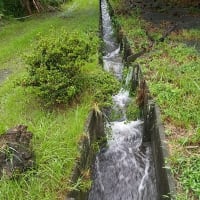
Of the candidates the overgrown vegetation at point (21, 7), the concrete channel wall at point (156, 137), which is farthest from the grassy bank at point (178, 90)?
the overgrown vegetation at point (21, 7)

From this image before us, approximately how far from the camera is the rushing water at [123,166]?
6910 millimetres

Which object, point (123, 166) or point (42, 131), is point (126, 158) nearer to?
point (123, 166)

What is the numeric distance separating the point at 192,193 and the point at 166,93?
3.43 m

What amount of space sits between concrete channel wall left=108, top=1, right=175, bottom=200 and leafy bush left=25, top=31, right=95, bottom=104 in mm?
1611

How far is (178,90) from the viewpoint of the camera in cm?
851

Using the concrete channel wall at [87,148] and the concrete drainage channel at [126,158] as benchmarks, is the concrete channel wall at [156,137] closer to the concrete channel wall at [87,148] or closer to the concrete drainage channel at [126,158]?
the concrete drainage channel at [126,158]

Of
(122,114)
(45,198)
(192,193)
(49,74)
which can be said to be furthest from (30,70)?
(192,193)

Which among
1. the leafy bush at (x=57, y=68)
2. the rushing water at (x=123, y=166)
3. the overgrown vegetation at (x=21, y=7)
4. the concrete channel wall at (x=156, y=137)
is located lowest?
the overgrown vegetation at (x=21, y=7)

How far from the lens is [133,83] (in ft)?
36.1

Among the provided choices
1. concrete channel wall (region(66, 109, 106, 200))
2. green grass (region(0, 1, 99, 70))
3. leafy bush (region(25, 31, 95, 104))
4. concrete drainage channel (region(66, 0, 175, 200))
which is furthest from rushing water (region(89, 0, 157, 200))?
green grass (region(0, 1, 99, 70))

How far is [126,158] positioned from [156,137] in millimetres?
880

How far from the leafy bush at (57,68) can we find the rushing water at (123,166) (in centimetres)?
134

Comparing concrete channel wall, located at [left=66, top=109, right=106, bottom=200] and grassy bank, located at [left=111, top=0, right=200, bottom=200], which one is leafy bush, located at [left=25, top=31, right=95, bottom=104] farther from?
grassy bank, located at [left=111, top=0, right=200, bottom=200]

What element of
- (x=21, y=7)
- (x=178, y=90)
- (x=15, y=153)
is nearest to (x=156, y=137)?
(x=178, y=90)
